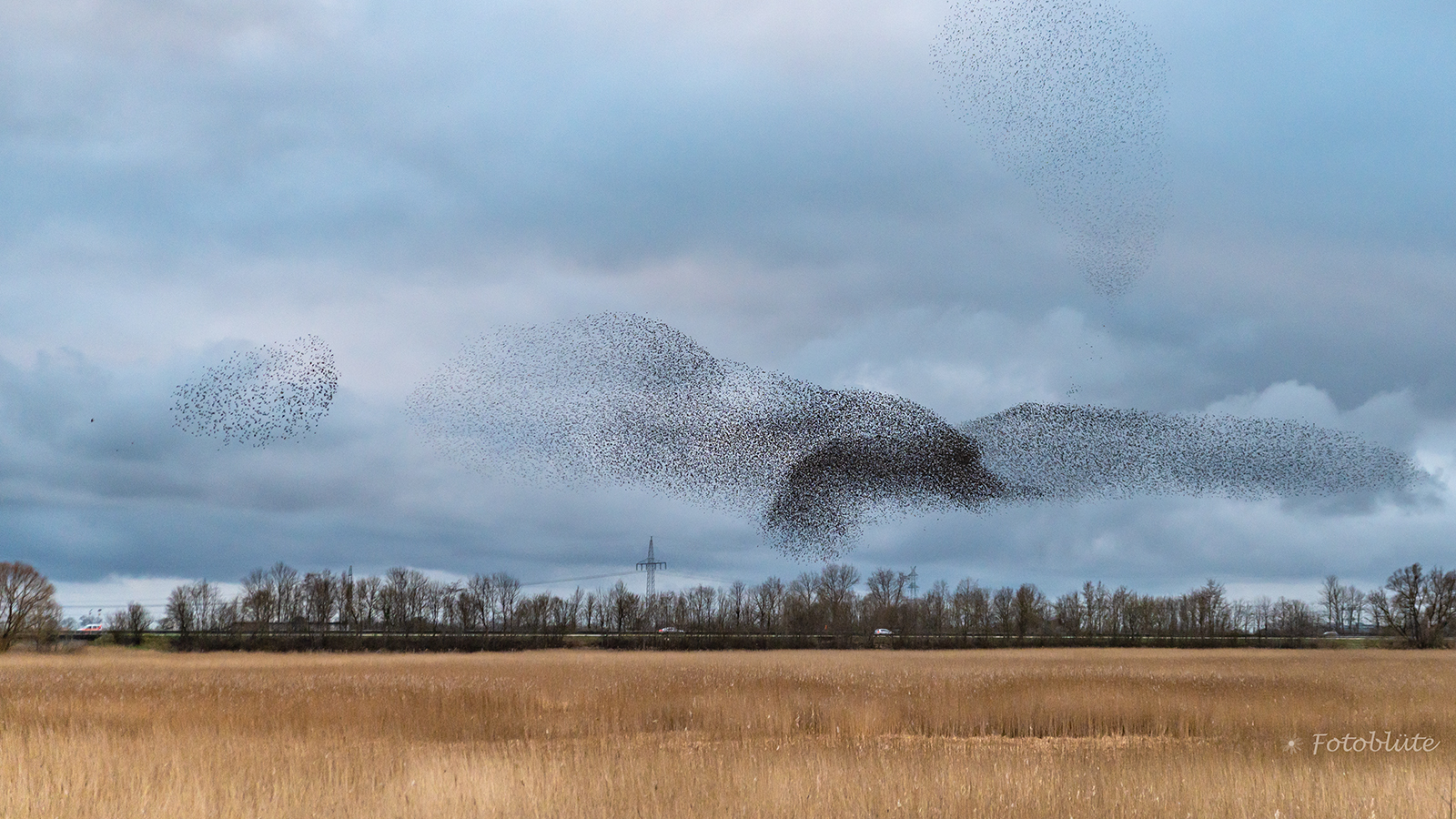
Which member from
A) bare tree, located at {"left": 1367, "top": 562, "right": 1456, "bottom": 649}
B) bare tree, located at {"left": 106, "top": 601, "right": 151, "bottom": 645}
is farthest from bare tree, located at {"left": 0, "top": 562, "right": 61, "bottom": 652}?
bare tree, located at {"left": 1367, "top": 562, "right": 1456, "bottom": 649}

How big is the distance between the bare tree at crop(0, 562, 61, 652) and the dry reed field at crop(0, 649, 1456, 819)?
4251 cm

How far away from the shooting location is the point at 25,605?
7719 cm

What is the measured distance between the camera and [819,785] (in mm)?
15172

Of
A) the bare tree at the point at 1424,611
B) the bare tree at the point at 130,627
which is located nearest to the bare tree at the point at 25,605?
the bare tree at the point at 130,627

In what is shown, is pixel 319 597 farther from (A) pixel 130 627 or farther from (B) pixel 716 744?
(B) pixel 716 744

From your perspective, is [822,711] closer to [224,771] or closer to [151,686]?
[224,771]

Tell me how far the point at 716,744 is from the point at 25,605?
7585 cm

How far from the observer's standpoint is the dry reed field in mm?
14617

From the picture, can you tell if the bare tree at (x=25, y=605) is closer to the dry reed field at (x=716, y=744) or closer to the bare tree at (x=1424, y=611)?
the dry reed field at (x=716, y=744)

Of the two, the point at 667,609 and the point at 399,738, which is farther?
the point at 667,609

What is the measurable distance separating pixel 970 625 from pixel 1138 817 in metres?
107

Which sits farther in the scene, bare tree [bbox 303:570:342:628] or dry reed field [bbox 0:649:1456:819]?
bare tree [bbox 303:570:342:628]

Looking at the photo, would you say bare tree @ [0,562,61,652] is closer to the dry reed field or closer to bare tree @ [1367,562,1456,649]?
the dry reed field

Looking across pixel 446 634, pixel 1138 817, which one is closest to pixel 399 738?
pixel 1138 817
